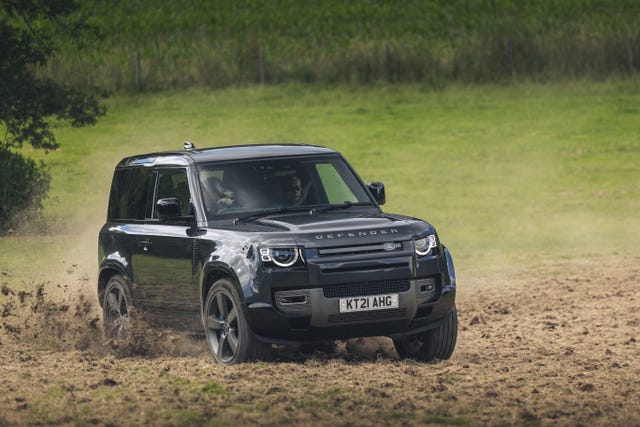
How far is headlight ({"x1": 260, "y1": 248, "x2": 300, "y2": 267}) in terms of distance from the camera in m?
10.7

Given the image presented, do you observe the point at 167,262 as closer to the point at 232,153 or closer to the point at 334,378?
the point at 232,153

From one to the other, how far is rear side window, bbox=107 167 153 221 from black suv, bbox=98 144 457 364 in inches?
0.8

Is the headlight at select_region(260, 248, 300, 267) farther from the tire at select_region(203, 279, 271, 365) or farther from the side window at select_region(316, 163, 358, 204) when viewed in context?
the side window at select_region(316, 163, 358, 204)

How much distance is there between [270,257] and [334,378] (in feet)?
3.30

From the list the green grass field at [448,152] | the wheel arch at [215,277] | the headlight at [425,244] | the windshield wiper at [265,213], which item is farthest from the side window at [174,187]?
the green grass field at [448,152]

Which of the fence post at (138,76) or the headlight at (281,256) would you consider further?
the fence post at (138,76)

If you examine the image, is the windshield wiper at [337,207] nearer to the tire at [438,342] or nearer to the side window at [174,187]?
the side window at [174,187]

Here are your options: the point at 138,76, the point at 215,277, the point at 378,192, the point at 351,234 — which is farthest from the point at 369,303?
the point at 138,76

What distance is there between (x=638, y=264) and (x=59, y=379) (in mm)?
11481

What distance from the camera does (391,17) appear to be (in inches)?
2162

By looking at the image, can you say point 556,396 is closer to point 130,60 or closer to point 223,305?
point 223,305

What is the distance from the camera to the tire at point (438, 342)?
11680mm

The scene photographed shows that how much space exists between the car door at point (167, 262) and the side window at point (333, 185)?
1.19 m

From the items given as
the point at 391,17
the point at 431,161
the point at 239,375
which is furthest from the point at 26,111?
the point at 391,17
